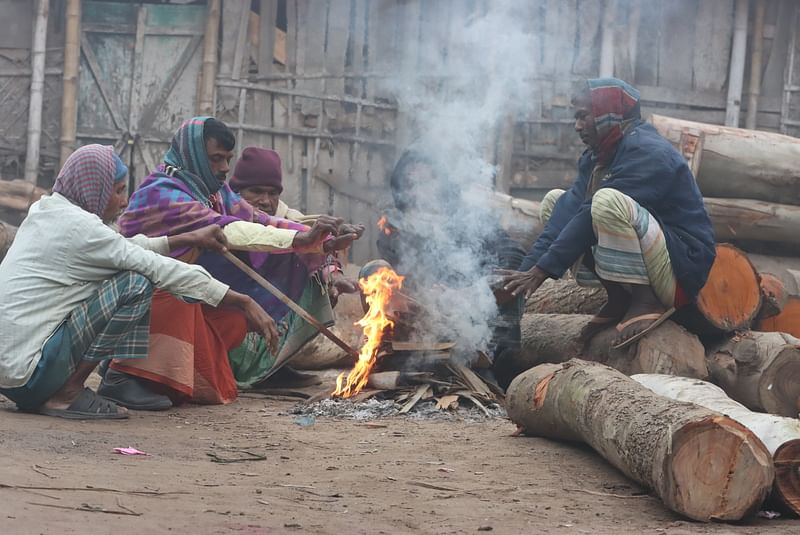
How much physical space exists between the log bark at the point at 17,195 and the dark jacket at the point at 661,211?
6.75m

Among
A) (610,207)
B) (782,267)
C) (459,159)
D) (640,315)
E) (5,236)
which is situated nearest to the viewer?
(610,207)

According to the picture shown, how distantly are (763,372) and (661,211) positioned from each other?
43.6 inches

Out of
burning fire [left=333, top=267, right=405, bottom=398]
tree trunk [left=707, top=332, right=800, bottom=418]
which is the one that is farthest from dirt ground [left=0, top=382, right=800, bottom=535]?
tree trunk [left=707, top=332, right=800, bottom=418]

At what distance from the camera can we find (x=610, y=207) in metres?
5.92

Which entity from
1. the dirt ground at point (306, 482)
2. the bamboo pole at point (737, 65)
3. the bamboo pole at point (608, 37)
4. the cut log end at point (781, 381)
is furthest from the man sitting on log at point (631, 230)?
the bamboo pole at point (737, 65)

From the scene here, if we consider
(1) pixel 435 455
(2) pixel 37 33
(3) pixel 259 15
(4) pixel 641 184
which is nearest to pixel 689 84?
(3) pixel 259 15

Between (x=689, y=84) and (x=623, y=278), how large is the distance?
6510 millimetres

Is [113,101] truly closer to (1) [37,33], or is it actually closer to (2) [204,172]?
(1) [37,33]

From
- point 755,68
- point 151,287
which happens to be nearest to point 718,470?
point 151,287

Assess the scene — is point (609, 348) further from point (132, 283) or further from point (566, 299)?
point (132, 283)

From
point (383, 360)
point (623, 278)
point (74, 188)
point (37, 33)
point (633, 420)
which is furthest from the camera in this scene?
point (37, 33)

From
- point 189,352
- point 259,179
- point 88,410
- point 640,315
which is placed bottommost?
point 88,410

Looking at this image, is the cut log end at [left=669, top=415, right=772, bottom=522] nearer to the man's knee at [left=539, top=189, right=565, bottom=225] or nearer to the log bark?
the man's knee at [left=539, top=189, right=565, bottom=225]

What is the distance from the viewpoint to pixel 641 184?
6.14m
